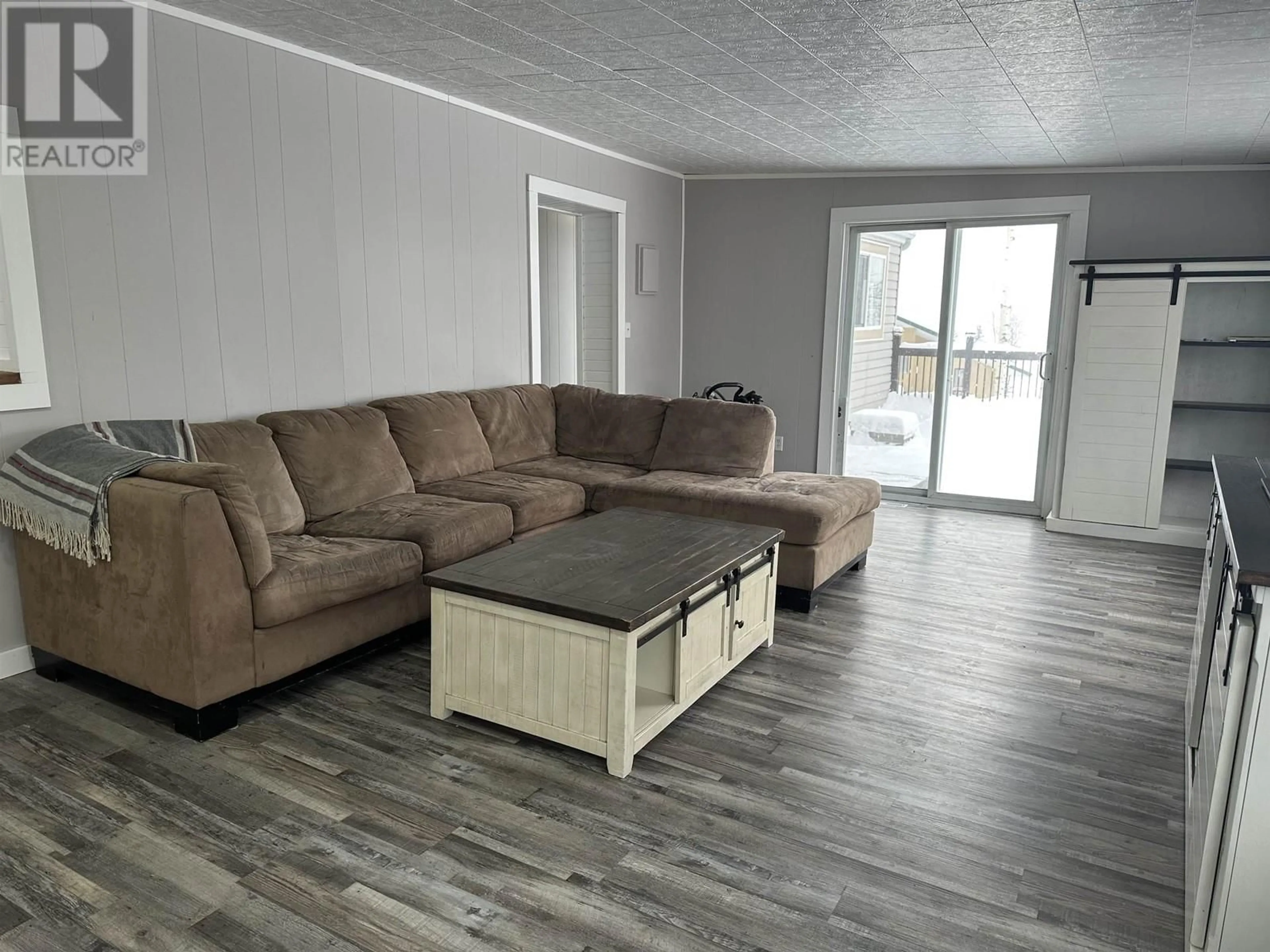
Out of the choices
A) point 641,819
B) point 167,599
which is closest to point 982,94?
point 641,819

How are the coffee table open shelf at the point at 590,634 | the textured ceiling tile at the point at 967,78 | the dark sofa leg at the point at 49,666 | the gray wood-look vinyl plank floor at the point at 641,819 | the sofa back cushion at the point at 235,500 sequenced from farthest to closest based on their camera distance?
the textured ceiling tile at the point at 967,78, the dark sofa leg at the point at 49,666, the sofa back cushion at the point at 235,500, the coffee table open shelf at the point at 590,634, the gray wood-look vinyl plank floor at the point at 641,819

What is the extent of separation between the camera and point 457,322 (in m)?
4.86

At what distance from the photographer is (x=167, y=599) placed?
8.68 ft

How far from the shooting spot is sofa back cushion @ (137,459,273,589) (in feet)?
8.75

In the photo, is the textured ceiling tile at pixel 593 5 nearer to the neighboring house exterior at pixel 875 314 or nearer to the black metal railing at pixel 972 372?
the neighboring house exterior at pixel 875 314

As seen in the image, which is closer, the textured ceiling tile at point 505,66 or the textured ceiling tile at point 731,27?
the textured ceiling tile at point 731,27

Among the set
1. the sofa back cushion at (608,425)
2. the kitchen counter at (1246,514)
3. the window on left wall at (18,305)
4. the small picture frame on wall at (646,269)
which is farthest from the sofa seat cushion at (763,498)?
the window on left wall at (18,305)

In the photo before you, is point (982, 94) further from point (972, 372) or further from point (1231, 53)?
point (972, 372)

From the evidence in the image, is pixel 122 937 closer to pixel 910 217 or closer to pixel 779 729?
pixel 779 729

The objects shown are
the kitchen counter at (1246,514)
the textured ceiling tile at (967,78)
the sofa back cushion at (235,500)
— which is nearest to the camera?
the kitchen counter at (1246,514)

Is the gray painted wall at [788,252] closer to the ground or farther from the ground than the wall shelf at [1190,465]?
farther from the ground

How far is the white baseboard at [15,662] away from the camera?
311 cm

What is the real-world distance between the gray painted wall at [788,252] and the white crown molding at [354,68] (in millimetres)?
1172

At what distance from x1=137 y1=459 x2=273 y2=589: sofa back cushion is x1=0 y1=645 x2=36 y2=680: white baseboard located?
1003 mm
